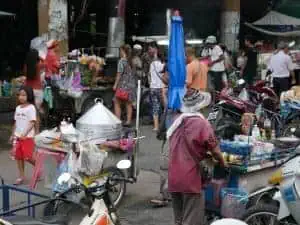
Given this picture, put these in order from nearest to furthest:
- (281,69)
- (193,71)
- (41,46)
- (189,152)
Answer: (189,152), (193,71), (41,46), (281,69)

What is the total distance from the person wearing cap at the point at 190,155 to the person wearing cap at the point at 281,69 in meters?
9.12

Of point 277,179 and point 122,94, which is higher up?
point 122,94

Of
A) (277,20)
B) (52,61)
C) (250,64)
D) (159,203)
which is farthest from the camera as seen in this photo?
(277,20)

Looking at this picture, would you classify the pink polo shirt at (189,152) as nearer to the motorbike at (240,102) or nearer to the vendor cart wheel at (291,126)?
the motorbike at (240,102)

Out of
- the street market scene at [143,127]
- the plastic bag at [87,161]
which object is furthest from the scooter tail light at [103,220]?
the plastic bag at [87,161]

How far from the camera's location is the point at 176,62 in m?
6.99

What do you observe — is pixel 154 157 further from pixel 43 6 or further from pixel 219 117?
pixel 43 6

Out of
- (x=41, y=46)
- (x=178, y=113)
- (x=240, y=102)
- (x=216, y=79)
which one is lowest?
(x=240, y=102)

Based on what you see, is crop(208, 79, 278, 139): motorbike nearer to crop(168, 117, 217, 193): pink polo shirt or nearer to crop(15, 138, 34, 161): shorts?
crop(15, 138, 34, 161): shorts

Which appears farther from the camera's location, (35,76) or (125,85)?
(125,85)

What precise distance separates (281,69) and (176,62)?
25.7ft

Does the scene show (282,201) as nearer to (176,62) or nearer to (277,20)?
(176,62)

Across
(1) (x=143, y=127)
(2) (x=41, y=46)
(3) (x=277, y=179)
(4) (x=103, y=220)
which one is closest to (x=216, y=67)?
(1) (x=143, y=127)

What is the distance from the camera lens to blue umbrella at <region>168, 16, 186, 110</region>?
6.89 m
